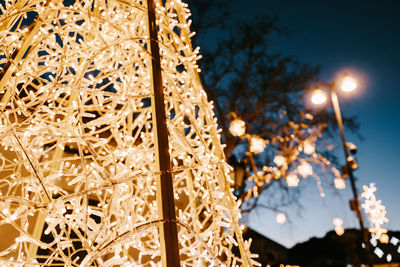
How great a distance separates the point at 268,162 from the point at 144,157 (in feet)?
30.2

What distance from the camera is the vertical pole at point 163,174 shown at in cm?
114

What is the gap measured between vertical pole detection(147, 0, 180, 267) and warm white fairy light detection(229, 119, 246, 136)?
7.10 meters

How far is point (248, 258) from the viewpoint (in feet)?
5.65

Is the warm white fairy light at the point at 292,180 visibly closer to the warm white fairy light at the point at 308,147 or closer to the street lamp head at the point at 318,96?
→ the warm white fairy light at the point at 308,147

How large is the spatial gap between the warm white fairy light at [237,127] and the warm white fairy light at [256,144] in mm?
712

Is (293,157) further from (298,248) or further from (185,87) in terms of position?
(298,248)

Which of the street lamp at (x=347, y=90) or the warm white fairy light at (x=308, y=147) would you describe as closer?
the street lamp at (x=347, y=90)

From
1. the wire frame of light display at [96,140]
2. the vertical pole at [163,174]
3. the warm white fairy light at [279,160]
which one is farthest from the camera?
the warm white fairy light at [279,160]

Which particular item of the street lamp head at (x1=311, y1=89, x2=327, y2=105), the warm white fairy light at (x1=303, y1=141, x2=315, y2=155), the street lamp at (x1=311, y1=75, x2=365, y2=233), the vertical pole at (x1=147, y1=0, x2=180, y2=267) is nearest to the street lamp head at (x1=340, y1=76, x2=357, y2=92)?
the street lamp at (x1=311, y1=75, x2=365, y2=233)

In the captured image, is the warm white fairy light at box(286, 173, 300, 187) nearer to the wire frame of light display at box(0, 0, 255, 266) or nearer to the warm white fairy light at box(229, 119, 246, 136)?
the warm white fairy light at box(229, 119, 246, 136)

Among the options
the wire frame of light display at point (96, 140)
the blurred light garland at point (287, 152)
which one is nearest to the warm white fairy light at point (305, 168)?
the blurred light garland at point (287, 152)

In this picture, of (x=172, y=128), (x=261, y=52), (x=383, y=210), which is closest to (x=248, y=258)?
(x=172, y=128)

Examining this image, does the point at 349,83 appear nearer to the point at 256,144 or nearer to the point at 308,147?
the point at 308,147

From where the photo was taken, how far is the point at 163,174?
125cm
